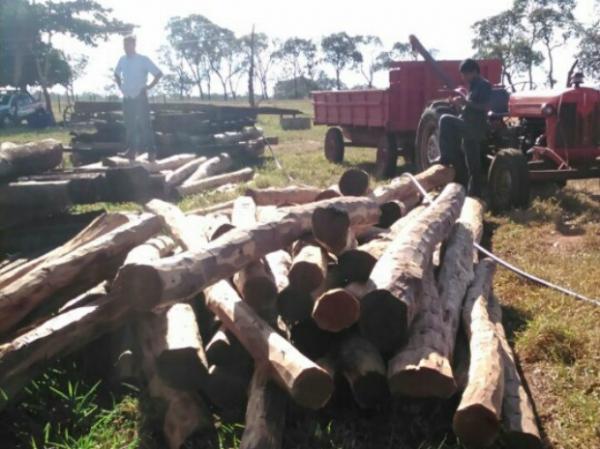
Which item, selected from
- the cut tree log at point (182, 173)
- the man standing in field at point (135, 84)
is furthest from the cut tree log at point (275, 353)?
the man standing in field at point (135, 84)

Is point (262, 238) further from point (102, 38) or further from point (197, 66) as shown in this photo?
point (197, 66)

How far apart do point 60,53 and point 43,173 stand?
156 feet

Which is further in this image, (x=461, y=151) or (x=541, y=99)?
(x=541, y=99)

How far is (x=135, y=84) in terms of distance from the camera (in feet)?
37.6

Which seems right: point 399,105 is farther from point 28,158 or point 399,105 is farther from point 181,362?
point 181,362

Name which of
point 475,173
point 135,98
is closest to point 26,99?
point 135,98

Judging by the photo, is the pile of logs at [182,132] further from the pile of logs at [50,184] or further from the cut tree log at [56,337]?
the cut tree log at [56,337]

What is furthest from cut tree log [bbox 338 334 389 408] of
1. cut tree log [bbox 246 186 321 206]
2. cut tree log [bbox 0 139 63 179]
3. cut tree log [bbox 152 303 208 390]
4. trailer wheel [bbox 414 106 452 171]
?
trailer wheel [bbox 414 106 452 171]

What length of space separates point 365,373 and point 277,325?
83cm

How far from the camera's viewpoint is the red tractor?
331 inches

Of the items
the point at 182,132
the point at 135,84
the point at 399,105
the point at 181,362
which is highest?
the point at 135,84

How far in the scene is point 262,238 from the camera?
14.1 feet

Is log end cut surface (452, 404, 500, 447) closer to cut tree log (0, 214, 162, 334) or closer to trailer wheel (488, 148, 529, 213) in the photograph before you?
cut tree log (0, 214, 162, 334)

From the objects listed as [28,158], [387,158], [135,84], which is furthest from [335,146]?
[28,158]
